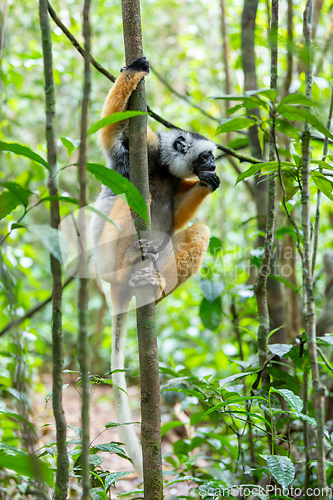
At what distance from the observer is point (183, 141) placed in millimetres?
4398

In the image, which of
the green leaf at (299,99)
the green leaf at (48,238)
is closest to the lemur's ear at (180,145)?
the green leaf at (299,99)

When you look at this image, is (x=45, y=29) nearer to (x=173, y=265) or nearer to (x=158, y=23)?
(x=173, y=265)

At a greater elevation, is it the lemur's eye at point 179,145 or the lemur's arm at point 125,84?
the lemur's eye at point 179,145

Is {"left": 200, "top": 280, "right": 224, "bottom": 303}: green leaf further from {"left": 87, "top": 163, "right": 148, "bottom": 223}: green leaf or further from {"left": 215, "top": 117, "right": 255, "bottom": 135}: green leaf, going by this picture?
{"left": 87, "top": 163, "right": 148, "bottom": 223}: green leaf

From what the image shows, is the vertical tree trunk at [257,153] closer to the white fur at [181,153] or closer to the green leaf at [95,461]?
the white fur at [181,153]

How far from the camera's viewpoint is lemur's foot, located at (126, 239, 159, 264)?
2980mm

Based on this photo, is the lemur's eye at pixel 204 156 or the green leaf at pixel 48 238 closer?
the green leaf at pixel 48 238

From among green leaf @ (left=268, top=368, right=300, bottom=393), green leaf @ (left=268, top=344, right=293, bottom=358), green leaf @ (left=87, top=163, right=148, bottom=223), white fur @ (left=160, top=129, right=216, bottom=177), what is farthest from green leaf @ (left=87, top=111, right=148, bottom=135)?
white fur @ (left=160, top=129, right=216, bottom=177)

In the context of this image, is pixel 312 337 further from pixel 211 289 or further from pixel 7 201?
pixel 211 289

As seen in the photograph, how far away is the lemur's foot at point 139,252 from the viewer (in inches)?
117

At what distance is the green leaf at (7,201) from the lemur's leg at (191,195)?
2592 millimetres

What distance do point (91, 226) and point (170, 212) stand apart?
885 mm

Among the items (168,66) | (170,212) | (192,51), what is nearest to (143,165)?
(170,212)

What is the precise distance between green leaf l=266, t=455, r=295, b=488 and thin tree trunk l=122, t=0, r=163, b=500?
1.93 feet
